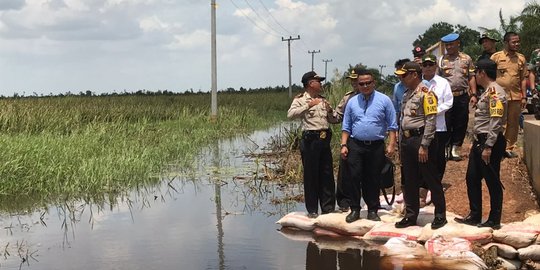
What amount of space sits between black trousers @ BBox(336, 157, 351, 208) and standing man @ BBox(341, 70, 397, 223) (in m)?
0.14

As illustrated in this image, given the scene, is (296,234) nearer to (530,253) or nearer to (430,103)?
(430,103)

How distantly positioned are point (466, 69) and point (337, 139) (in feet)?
14.7

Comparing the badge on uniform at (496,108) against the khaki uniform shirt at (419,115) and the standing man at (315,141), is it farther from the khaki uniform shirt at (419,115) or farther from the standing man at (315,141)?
the standing man at (315,141)

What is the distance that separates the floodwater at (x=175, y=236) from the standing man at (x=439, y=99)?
3.92 ft

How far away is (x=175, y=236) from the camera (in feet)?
20.4

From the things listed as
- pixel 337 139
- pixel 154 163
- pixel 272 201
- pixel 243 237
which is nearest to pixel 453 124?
pixel 272 201

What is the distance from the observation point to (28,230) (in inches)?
260

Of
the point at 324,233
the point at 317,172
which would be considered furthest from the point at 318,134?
the point at 324,233

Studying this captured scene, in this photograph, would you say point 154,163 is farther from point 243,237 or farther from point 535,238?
point 535,238

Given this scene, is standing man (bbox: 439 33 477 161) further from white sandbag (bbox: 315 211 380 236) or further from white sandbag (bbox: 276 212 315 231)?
white sandbag (bbox: 276 212 315 231)

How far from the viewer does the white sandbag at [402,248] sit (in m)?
5.12

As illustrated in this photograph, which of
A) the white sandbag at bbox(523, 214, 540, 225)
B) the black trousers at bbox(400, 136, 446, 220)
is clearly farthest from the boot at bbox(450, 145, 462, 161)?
the white sandbag at bbox(523, 214, 540, 225)

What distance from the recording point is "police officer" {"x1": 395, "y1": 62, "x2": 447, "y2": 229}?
5277mm

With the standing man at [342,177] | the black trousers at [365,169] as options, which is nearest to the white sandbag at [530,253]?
the black trousers at [365,169]
